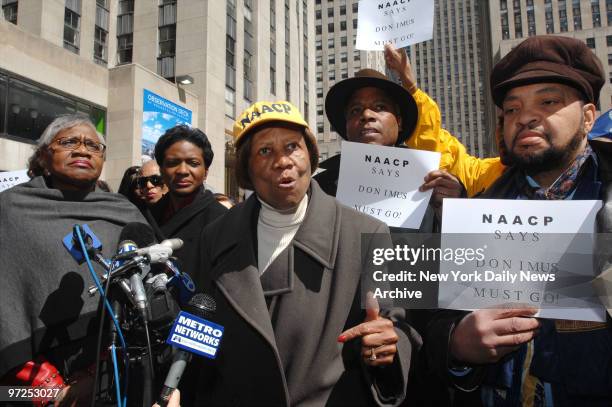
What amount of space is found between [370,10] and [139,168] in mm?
2530

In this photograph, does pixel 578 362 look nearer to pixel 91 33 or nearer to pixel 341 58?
pixel 91 33

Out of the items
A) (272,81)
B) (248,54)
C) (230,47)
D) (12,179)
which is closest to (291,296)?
(12,179)

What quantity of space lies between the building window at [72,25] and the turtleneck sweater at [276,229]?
2751 cm

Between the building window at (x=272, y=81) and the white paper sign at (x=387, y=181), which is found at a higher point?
the building window at (x=272, y=81)

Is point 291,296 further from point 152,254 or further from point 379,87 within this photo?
point 379,87

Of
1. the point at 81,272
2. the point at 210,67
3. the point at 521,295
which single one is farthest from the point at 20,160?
the point at 521,295

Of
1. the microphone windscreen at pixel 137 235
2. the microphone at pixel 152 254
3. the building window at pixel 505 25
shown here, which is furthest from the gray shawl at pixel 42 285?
the building window at pixel 505 25

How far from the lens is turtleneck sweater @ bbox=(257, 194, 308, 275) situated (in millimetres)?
2066

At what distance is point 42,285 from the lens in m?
2.47

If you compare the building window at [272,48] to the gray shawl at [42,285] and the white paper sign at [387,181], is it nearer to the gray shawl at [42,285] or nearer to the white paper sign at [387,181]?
the gray shawl at [42,285]

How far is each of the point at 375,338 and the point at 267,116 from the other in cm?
110

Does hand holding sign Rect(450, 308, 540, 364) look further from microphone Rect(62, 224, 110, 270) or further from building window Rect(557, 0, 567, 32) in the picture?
building window Rect(557, 0, 567, 32)

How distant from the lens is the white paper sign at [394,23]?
2.87m

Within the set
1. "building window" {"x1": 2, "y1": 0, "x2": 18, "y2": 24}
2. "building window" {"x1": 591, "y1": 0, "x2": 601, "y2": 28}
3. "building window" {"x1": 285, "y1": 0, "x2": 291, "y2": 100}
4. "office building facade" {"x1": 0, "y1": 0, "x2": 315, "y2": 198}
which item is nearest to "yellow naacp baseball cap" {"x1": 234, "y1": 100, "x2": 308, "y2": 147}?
"office building facade" {"x1": 0, "y1": 0, "x2": 315, "y2": 198}
